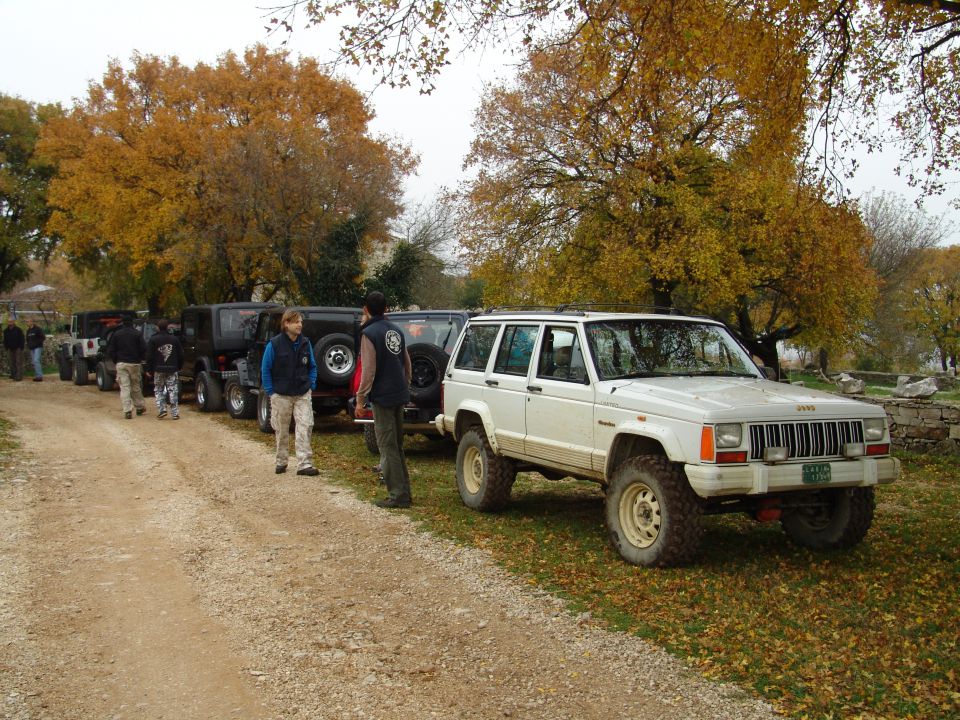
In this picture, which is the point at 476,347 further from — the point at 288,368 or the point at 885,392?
the point at 885,392

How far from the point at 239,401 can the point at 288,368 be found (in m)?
6.33

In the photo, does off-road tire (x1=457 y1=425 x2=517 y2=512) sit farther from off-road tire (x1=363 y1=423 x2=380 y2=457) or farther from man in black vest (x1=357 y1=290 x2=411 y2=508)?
off-road tire (x1=363 y1=423 x2=380 y2=457)

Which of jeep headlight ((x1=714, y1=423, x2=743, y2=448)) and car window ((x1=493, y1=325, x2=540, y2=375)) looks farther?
car window ((x1=493, y1=325, x2=540, y2=375))

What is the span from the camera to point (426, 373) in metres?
11.6

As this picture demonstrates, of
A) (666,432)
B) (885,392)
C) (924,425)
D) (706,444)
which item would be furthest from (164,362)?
(885,392)

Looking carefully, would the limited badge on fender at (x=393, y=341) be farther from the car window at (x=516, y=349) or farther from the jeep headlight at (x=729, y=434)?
the jeep headlight at (x=729, y=434)

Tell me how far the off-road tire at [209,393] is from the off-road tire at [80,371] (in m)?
9.91

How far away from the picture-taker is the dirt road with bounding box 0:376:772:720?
171 inches

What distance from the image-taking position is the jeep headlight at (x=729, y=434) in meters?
5.91

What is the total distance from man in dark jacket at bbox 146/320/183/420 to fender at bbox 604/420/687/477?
40.2ft

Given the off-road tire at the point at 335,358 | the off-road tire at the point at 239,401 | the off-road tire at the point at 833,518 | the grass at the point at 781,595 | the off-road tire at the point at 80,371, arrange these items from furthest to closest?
the off-road tire at the point at 80,371
the off-road tire at the point at 239,401
the off-road tire at the point at 335,358
the off-road tire at the point at 833,518
the grass at the point at 781,595

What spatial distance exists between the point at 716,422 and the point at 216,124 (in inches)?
1149

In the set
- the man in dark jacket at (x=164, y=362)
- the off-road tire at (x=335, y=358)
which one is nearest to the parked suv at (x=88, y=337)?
the man in dark jacket at (x=164, y=362)

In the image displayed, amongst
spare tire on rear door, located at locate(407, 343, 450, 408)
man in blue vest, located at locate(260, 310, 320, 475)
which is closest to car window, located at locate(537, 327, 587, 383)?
spare tire on rear door, located at locate(407, 343, 450, 408)
